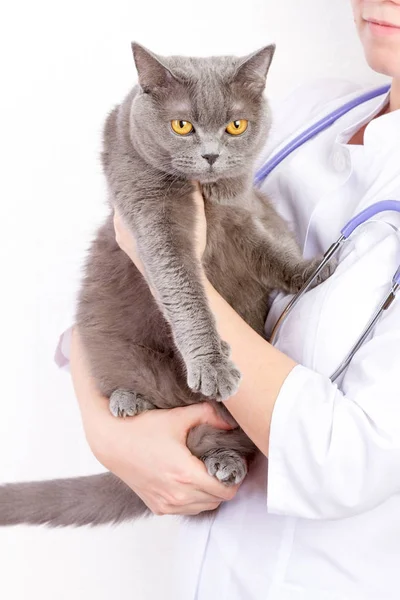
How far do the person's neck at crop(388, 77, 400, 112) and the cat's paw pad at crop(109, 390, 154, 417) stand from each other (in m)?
0.73

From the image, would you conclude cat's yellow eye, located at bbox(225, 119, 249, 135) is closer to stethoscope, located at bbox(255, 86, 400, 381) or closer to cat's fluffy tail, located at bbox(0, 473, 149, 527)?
stethoscope, located at bbox(255, 86, 400, 381)

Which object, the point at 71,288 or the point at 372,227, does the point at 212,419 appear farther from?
the point at 71,288

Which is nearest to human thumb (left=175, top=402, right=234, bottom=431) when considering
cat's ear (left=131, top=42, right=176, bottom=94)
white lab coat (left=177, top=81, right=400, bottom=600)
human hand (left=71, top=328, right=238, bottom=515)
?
human hand (left=71, top=328, right=238, bottom=515)

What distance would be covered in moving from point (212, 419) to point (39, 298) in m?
0.85

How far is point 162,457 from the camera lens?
1.28 metres

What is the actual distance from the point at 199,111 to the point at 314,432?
1.74 feet

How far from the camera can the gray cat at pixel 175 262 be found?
4.12 ft

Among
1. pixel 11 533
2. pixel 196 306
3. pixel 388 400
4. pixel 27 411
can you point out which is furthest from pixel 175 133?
pixel 11 533

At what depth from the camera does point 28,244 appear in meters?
2.03

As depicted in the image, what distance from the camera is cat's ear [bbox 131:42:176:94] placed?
4.04 feet

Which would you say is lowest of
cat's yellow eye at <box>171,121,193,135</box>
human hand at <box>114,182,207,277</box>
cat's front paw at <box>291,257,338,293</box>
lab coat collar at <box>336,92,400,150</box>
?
cat's front paw at <box>291,257,338,293</box>

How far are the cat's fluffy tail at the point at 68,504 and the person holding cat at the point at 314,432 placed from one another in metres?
0.13

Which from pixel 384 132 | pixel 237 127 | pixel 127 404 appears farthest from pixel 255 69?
pixel 127 404

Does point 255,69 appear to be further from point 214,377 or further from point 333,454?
point 333,454
